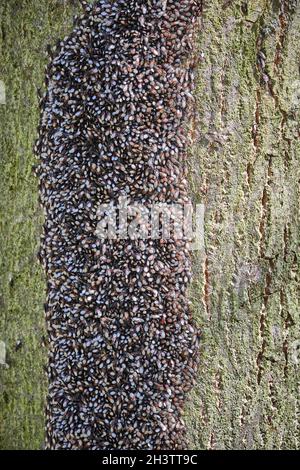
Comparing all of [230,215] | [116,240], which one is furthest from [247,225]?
[116,240]

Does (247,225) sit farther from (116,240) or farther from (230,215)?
(116,240)

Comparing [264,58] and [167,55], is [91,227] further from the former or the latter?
[264,58]

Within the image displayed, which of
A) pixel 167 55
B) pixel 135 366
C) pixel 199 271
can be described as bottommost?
pixel 135 366
